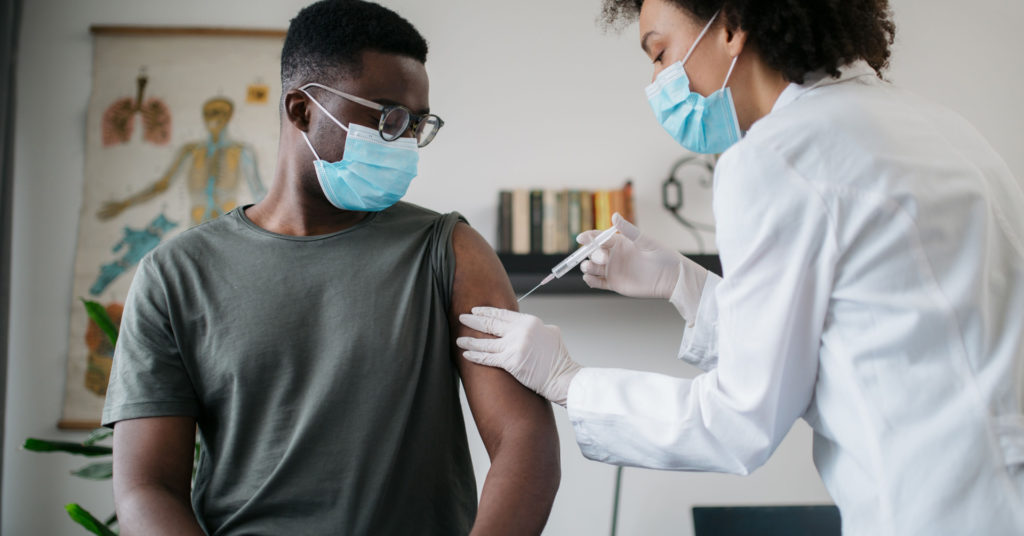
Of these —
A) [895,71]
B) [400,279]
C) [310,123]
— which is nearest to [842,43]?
[400,279]

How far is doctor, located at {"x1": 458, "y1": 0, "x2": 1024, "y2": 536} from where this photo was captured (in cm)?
87

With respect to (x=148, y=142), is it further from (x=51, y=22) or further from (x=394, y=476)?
(x=394, y=476)

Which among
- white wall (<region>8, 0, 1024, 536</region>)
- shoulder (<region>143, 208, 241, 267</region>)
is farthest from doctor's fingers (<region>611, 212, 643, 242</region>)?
white wall (<region>8, 0, 1024, 536</region>)

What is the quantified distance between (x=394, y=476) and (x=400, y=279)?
311 millimetres

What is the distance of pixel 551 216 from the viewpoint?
2807mm

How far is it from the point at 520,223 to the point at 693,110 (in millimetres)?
1577

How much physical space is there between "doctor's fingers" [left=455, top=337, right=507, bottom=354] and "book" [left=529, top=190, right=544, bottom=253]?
1.57 metres

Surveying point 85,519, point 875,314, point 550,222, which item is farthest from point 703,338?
point 85,519

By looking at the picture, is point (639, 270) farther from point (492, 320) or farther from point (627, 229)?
point (492, 320)

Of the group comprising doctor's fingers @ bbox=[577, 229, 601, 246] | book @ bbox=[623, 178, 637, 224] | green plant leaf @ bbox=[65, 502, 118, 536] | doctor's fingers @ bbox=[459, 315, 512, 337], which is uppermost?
book @ bbox=[623, 178, 637, 224]

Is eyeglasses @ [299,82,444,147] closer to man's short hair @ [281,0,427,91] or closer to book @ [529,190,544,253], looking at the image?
man's short hair @ [281,0,427,91]

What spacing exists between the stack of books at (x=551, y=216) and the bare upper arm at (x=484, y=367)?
4.70ft

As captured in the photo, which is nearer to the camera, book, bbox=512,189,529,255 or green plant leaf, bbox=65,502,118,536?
green plant leaf, bbox=65,502,118,536

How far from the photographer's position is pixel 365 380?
3.83 ft
